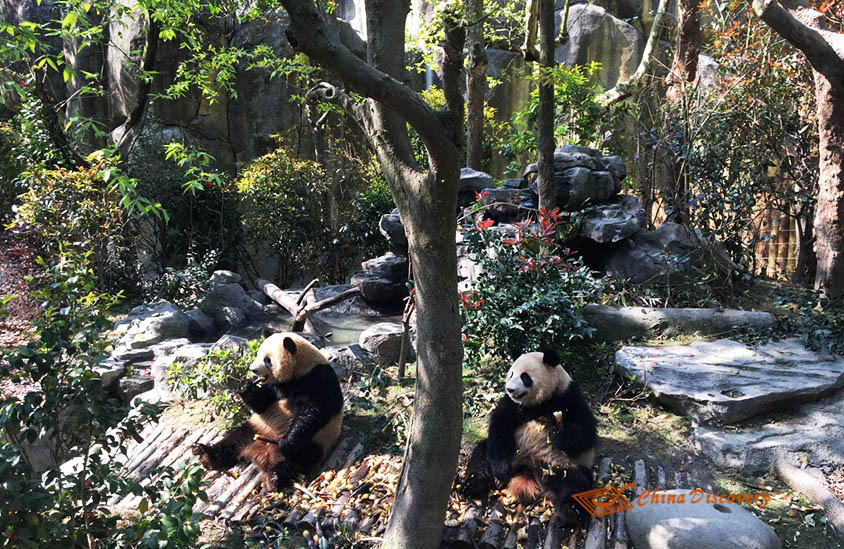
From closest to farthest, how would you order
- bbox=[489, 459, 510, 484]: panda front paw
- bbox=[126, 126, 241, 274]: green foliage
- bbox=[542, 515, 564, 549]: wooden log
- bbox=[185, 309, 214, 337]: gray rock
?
bbox=[542, 515, 564, 549]: wooden log < bbox=[489, 459, 510, 484]: panda front paw < bbox=[185, 309, 214, 337]: gray rock < bbox=[126, 126, 241, 274]: green foliage

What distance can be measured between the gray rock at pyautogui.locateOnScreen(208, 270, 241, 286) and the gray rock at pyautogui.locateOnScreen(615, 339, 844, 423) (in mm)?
6722

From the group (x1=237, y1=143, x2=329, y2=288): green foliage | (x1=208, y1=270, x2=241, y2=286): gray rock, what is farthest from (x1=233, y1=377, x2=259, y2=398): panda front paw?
(x1=237, y1=143, x2=329, y2=288): green foliage

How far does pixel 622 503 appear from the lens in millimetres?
3436

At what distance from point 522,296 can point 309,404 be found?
77.9 inches

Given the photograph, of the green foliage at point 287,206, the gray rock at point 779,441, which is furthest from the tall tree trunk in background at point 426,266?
the green foliage at point 287,206

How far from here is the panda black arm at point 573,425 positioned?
3389 mm

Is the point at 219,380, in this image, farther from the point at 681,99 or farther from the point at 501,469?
the point at 681,99

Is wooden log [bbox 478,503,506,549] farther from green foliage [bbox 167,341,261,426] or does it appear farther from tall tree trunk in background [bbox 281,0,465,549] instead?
green foliage [bbox 167,341,261,426]

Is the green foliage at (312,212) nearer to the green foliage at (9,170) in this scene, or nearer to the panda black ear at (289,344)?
the green foliage at (9,170)

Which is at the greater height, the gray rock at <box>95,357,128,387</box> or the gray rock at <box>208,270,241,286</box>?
the gray rock at <box>208,270,241,286</box>

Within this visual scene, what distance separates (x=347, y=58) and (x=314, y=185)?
7.89 metres

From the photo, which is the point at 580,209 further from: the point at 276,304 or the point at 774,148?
the point at 276,304

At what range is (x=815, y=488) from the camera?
351 cm

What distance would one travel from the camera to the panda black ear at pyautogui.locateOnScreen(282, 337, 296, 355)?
4.08m
